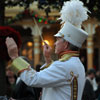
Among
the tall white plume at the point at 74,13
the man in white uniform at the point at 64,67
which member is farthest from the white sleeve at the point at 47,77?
the tall white plume at the point at 74,13

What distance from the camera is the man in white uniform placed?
2521 millimetres

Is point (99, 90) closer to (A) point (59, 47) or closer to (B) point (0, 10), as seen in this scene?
(B) point (0, 10)

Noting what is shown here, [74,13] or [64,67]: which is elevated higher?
[74,13]

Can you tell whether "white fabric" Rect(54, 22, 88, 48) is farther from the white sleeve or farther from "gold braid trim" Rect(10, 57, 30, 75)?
"gold braid trim" Rect(10, 57, 30, 75)

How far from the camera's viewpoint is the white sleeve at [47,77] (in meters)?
2.49

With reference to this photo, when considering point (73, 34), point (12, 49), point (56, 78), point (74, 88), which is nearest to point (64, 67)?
point (56, 78)

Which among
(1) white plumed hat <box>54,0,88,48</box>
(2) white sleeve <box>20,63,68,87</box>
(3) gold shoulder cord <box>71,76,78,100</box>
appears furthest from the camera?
(1) white plumed hat <box>54,0,88,48</box>

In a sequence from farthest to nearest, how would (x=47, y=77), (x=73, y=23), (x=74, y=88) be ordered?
(x=73, y=23) < (x=74, y=88) < (x=47, y=77)

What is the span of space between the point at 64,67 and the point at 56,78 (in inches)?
5.1

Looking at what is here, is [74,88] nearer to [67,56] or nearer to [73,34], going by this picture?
[67,56]

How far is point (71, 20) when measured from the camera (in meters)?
2.80

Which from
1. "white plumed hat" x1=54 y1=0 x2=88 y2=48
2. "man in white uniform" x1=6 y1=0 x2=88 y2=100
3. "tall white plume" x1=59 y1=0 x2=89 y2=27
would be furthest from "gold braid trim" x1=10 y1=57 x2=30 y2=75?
"tall white plume" x1=59 y1=0 x2=89 y2=27

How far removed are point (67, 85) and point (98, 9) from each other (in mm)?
2862

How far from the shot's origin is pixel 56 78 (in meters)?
2.53
